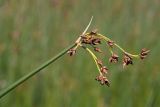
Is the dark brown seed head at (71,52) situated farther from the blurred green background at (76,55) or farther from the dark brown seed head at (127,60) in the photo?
the blurred green background at (76,55)

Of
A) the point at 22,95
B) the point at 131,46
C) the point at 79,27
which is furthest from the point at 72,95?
the point at 79,27

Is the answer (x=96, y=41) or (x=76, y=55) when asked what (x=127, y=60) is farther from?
(x=76, y=55)

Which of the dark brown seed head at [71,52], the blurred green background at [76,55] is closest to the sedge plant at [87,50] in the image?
the dark brown seed head at [71,52]

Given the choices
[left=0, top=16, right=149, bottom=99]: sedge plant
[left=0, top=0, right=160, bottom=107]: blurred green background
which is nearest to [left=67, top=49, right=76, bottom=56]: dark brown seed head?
[left=0, top=16, right=149, bottom=99]: sedge plant

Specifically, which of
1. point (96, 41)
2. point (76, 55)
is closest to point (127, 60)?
point (96, 41)

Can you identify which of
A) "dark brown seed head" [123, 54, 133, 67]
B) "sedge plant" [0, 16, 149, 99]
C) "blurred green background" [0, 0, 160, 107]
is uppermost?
"blurred green background" [0, 0, 160, 107]

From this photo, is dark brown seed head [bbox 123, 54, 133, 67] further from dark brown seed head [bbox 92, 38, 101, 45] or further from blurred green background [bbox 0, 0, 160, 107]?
blurred green background [bbox 0, 0, 160, 107]

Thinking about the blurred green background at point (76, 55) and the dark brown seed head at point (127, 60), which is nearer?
the dark brown seed head at point (127, 60)

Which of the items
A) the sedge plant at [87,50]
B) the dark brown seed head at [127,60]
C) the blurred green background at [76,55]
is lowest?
the dark brown seed head at [127,60]
